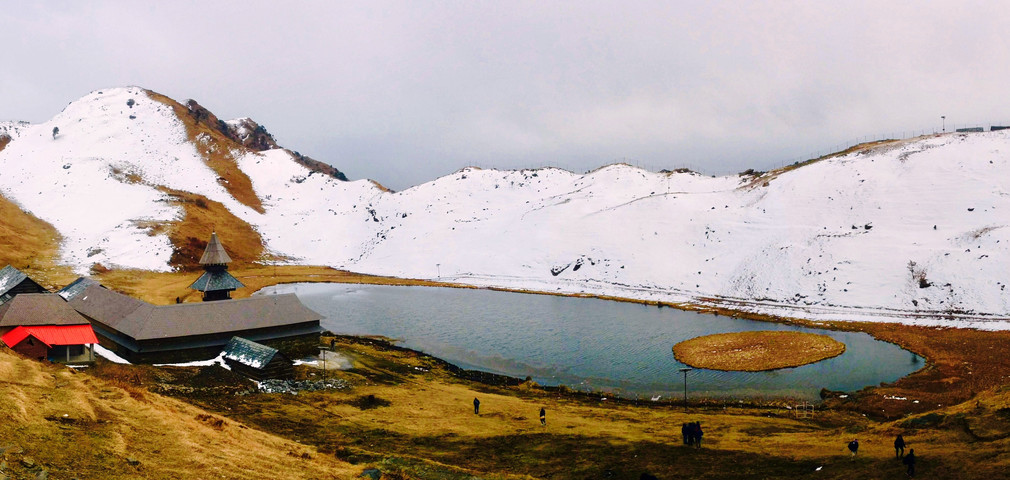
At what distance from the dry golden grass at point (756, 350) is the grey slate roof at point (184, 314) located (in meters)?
38.4

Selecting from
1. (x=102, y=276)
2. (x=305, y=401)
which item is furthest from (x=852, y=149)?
(x=102, y=276)

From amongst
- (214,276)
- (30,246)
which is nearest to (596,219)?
(214,276)

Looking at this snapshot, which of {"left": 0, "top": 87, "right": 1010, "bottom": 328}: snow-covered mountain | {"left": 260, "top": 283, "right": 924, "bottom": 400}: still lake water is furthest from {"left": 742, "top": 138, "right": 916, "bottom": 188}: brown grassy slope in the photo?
{"left": 260, "top": 283, "right": 924, "bottom": 400}: still lake water

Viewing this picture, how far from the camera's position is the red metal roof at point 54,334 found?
42375 millimetres

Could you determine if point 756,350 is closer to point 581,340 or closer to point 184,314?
point 581,340

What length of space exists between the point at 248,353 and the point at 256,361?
1.78 metres

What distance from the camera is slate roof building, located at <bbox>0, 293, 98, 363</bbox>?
42375mm

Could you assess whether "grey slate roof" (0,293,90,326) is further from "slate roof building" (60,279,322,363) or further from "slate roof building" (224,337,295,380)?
"slate roof building" (224,337,295,380)

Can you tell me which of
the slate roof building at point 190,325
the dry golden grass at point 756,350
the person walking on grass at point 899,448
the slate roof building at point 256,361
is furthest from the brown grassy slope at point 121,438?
the dry golden grass at point 756,350

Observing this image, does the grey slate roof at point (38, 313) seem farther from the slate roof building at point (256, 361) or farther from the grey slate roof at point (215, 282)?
the grey slate roof at point (215, 282)

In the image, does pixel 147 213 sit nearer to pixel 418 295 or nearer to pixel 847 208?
pixel 418 295

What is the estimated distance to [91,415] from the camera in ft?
79.1

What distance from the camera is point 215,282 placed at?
6200 cm

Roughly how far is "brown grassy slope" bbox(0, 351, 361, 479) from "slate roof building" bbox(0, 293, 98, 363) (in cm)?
1360
